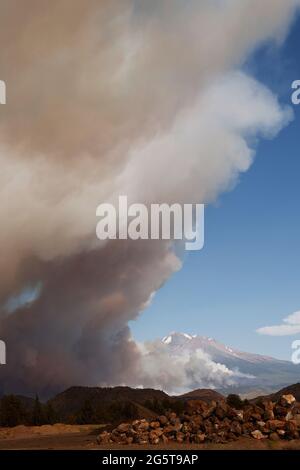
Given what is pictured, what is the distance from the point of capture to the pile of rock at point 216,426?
32719 mm

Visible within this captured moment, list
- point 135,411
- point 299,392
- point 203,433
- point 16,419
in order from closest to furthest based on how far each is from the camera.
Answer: point 203,433 → point 135,411 → point 16,419 → point 299,392

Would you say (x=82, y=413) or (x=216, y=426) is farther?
(x=82, y=413)

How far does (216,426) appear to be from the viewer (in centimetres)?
3453

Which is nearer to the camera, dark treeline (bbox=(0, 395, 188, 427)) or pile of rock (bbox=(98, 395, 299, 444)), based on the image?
pile of rock (bbox=(98, 395, 299, 444))

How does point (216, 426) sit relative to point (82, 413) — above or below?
below

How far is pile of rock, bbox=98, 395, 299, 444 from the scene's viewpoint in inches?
1288

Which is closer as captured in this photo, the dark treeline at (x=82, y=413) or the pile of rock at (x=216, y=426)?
the pile of rock at (x=216, y=426)
